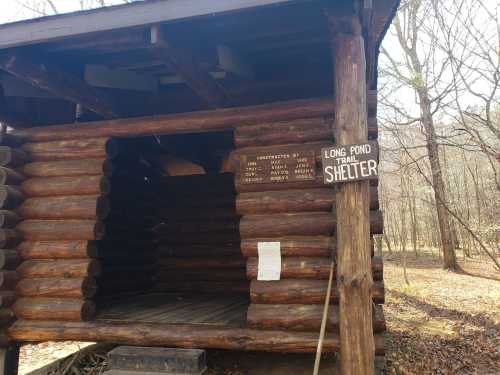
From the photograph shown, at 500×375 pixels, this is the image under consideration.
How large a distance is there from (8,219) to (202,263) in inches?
176

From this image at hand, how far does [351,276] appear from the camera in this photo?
3697 mm

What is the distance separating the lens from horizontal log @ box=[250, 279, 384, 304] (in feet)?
14.5

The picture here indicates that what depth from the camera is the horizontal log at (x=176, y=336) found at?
4.29 metres

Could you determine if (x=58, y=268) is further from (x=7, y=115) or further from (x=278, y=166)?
(x=278, y=166)

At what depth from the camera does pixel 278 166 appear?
488 cm

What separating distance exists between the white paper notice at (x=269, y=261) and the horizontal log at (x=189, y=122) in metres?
1.75

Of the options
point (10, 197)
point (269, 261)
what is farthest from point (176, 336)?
point (10, 197)

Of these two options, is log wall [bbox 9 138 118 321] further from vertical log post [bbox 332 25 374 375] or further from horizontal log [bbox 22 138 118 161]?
vertical log post [bbox 332 25 374 375]

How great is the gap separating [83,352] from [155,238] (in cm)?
352

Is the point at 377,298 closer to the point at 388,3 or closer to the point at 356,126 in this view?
the point at 356,126

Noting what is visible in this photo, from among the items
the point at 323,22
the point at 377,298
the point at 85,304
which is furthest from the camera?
the point at 85,304

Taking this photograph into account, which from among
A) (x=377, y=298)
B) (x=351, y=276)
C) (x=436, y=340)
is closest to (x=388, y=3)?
(x=351, y=276)

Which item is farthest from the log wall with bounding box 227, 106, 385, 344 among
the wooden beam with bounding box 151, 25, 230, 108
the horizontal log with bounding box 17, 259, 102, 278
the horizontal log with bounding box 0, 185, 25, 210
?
the horizontal log with bounding box 0, 185, 25, 210

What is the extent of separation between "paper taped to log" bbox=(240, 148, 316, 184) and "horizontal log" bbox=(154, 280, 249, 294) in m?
4.27
